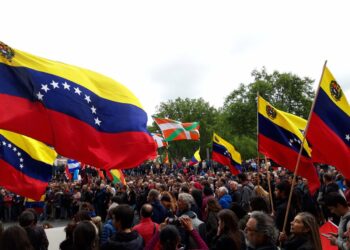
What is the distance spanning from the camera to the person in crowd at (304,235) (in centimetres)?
443

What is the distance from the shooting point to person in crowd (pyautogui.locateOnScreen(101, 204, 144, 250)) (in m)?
4.28

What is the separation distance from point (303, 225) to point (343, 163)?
7.99 feet

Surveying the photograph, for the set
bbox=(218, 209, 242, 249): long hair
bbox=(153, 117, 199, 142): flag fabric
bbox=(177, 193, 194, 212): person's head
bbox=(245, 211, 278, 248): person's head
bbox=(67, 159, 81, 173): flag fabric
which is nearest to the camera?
bbox=(245, 211, 278, 248): person's head

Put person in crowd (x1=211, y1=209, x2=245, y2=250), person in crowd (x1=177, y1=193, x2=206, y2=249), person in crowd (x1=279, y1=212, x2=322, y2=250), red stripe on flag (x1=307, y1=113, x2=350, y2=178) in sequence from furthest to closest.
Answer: red stripe on flag (x1=307, y1=113, x2=350, y2=178)
person in crowd (x1=177, y1=193, x2=206, y2=249)
person in crowd (x1=211, y1=209, x2=245, y2=250)
person in crowd (x1=279, y1=212, x2=322, y2=250)

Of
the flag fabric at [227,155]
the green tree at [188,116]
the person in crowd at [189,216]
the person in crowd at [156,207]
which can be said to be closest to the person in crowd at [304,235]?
the person in crowd at [189,216]

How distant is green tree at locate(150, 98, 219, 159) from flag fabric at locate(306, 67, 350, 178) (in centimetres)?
7545

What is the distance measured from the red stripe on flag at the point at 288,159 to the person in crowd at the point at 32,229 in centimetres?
472

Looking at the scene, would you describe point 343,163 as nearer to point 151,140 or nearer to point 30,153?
point 151,140

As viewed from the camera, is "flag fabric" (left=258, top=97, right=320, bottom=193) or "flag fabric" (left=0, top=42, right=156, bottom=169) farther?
"flag fabric" (left=258, top=97, right=320, bottom=193)

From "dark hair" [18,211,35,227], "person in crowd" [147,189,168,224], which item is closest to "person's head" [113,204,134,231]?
"dark hair" [18,211,35,227]

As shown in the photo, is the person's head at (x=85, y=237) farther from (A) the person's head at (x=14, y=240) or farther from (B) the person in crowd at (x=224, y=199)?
(B) the person in crowd at (x=224, y=199)

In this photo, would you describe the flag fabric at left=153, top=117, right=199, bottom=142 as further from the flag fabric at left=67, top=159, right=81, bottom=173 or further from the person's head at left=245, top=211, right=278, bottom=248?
the person's head at left=245, top=211, right=278, bottom=248

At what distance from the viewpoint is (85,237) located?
3.92 m

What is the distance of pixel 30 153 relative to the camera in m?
7.38
